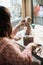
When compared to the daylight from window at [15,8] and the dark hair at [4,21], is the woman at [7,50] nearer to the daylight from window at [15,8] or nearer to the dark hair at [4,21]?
the dark hair at [4,21]

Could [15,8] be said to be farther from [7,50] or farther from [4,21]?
[7,50]

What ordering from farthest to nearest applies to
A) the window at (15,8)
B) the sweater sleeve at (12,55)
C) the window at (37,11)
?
the window at (15,8)
the window at (37,11)
the sweater sleeve at (12,55)

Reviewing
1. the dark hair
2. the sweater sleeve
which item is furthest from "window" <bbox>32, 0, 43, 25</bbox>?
the sweater sleeve

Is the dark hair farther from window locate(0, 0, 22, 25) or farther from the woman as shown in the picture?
window locate(0, 0, 22, 25)

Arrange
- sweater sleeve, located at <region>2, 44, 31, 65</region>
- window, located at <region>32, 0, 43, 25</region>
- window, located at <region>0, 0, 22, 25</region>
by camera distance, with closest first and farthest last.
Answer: sweater sleeve, located at <region>2, 44, 31, 65</region>
window, located at <region>32, 0, 43, 25</region>
window, located at <region>0, 0, 22, 25</region>

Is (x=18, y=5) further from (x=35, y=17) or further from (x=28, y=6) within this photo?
(x=35, y=17)

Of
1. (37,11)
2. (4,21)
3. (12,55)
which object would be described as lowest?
(12,55)

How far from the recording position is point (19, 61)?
3.97 ft

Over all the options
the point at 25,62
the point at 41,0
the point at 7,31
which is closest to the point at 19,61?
the point at 25,62

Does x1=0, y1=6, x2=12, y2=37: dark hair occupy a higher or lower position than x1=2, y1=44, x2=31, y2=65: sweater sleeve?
higher

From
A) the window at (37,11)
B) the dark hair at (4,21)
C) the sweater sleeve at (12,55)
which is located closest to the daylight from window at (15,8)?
the window at (37,11)

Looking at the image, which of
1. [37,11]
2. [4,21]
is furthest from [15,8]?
[4,21]

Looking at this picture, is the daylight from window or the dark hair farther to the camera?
the daylight from window

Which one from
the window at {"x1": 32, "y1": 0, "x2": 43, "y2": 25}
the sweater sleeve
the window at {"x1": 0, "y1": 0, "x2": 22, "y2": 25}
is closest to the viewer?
the sweater sleeve
